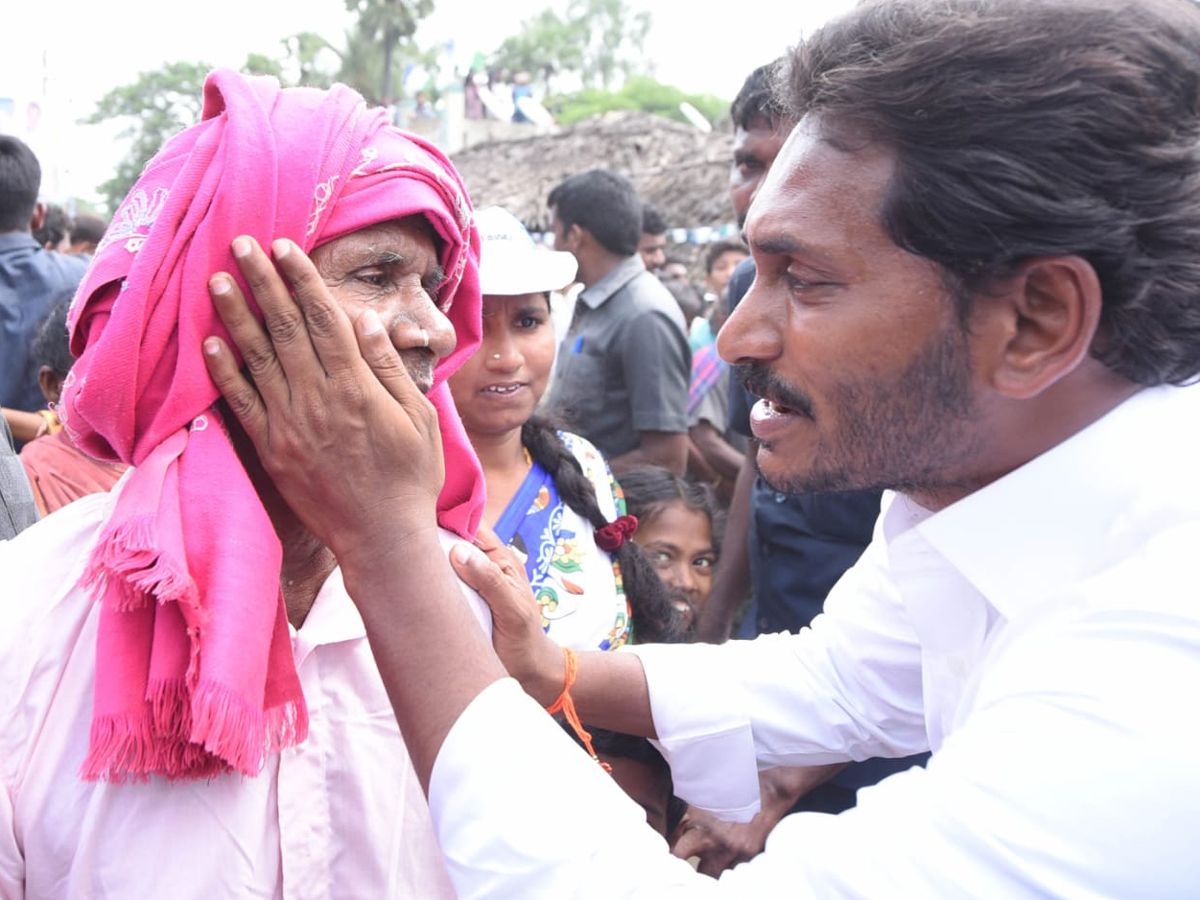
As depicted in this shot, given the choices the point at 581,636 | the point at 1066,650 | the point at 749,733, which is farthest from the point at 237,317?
the point at 581,636

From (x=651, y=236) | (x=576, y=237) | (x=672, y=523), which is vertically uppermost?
(x=576, y=237)

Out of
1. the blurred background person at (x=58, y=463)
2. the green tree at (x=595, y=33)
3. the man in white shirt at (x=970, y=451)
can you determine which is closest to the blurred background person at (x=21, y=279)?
the blurred background person at (x=58, y=463)

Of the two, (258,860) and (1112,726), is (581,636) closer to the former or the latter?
(258,860)

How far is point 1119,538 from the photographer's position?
1544 millimetres

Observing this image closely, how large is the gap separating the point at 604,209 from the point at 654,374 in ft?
3.30

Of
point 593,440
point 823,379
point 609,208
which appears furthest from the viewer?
point 609,208

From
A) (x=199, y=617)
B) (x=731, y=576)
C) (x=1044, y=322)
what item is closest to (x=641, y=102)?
(x=731, y=576)

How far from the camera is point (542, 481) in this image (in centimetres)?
305

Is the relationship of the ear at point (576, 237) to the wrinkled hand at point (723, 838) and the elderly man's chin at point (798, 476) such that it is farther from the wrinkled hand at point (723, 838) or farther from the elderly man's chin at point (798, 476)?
the elderly man's chin at point (798, 476)

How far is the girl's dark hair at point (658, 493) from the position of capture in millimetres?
4000

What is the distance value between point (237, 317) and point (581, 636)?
5.15ft

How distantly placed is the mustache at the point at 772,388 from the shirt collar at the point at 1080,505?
0.28m

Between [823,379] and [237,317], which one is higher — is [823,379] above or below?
below

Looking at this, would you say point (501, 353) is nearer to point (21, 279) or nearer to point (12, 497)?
point (12, 497)
